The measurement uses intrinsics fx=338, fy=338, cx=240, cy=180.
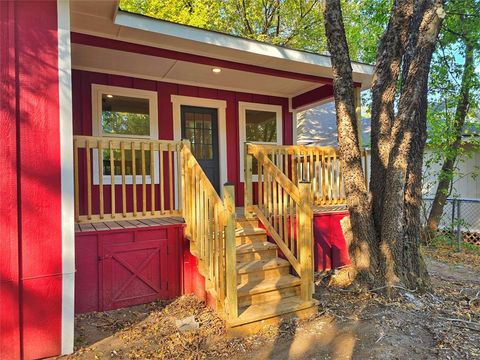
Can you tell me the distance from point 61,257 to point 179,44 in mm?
2985

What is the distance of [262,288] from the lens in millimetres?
3520

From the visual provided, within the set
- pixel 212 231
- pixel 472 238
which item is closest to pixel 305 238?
pixel 212 231

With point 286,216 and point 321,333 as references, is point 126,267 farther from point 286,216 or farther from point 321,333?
point 321,333

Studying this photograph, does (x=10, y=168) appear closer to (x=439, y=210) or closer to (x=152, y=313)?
(x=152, y=313)

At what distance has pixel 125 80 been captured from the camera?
18.2ft

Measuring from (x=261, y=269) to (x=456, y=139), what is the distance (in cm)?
646

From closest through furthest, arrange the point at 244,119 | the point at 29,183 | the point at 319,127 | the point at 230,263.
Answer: the point at 29,183
the point at 230,263
the point at 244,119
the point at 319,127

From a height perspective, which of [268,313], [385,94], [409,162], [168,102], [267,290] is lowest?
[268,313]

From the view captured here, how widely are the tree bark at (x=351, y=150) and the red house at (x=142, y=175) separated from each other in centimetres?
74

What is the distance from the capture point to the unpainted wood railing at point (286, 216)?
3.59 meters

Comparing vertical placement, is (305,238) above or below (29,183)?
below

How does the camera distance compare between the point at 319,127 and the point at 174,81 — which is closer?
the point at 174,81

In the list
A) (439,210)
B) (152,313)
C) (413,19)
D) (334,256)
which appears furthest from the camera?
(439,210)

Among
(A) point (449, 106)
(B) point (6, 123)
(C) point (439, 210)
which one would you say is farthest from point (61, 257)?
(A) point (449, 106)
